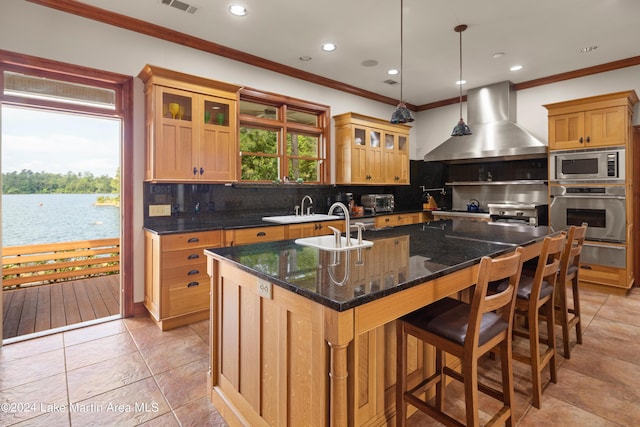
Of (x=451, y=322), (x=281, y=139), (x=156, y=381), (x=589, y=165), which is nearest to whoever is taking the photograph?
(x=451, y=322)

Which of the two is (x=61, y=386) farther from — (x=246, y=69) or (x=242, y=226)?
(x=246, y=69)

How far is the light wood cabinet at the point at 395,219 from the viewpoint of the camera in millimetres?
4973

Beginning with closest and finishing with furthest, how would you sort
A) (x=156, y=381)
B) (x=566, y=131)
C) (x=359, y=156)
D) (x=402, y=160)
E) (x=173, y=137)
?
(x=156, y=381) → (x=173, y=137) → (x=566, y=131) → (x=359, y=156) → (x=402, y=160)

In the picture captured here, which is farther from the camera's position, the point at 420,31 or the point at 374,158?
the point at 374,158

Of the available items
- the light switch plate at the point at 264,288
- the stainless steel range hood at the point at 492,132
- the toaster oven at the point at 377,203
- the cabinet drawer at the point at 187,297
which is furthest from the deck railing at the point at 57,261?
the stainless steel range hood at the point at 492,132

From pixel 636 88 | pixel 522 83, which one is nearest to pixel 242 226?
pixel 522 83

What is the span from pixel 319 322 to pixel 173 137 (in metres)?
2.71

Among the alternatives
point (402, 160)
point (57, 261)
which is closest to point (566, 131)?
point (402, 160)

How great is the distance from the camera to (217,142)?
3.55 metres

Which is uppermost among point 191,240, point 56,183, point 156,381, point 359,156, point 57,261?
point 359,156

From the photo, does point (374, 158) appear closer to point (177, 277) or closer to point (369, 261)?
point (177, 277)

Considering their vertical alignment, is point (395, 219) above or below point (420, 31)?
below

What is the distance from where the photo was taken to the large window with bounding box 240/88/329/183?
13.8 ft

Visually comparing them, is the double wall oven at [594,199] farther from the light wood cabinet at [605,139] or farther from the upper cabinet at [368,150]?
the upper cabinet at [368,150]
